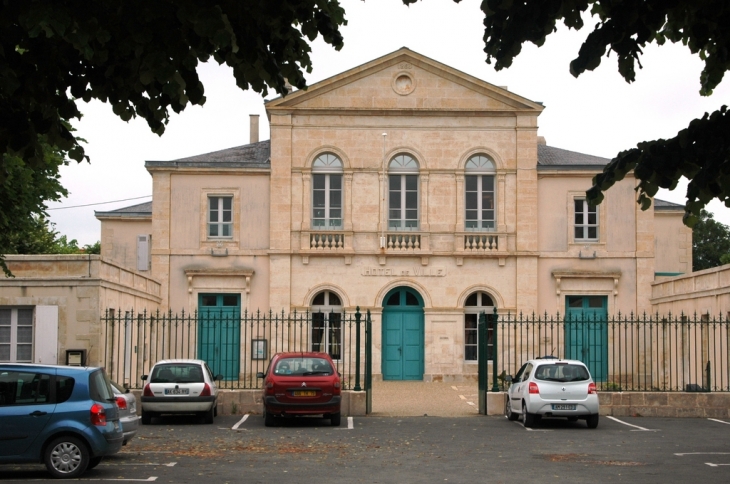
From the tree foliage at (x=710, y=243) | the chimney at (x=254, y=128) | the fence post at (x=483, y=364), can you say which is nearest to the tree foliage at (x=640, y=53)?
the fence post at (x=483, y=364)

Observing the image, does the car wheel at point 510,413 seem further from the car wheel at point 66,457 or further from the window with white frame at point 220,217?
the window with white frame at point 220,217

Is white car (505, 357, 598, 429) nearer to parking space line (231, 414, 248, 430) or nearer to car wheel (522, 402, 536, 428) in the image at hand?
car wheel (522, 402, 536, 428)

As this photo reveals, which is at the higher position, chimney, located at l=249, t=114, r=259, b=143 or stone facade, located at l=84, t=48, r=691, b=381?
chimney, located at l=249, t=114, r=259, b=143

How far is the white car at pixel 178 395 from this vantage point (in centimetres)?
2194

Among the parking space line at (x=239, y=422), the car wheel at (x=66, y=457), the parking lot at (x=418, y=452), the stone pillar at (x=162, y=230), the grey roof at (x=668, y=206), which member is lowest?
the parking space line at (x=239, y=422)

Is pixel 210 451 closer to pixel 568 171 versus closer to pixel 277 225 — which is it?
pixel 277 225

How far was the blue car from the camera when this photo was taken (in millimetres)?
13664

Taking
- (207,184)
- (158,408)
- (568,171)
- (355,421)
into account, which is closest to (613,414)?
(355,421)

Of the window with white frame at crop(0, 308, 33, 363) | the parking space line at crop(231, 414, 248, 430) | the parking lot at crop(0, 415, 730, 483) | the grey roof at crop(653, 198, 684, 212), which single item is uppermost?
the grey roof at crop(653, 198, 684, 212)

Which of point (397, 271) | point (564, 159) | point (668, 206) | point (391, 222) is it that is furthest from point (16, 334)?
point (668, 206)

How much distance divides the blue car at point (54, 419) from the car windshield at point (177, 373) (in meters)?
7.97

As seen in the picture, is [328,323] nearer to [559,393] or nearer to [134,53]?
[559,393]

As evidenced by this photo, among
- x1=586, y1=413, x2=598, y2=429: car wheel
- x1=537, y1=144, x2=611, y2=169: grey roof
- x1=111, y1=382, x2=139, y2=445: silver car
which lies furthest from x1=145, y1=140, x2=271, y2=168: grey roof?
x1=111, y1=382, x2=139, y2=445: silver car

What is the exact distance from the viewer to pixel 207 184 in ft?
121
